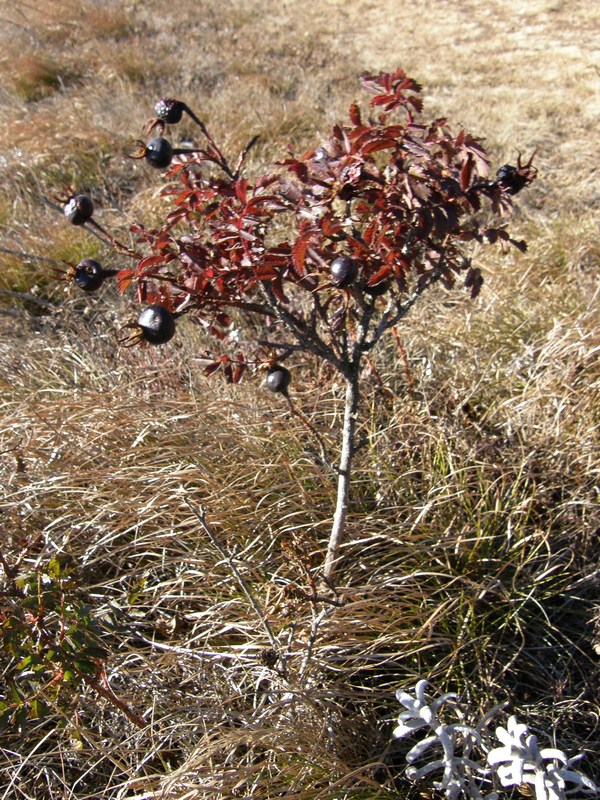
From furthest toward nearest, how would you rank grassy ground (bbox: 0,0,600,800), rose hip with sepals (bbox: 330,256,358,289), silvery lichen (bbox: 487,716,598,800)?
grassy ground (bbox: 0,0,600,800) < silvery lichen (bbox: 487,716,598,800) < rose hip with sepals (bbox: 330,256,358,289)

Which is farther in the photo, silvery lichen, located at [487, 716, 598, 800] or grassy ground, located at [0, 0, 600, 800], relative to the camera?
grassy ground, located at [0, 0, 600, 800]

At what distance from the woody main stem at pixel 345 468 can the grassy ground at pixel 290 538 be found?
84 mm

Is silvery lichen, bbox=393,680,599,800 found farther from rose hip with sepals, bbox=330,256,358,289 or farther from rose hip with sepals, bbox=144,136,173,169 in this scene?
rose hip with sepals, bbox=144,136,173,169

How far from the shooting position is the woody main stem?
1.59 metres

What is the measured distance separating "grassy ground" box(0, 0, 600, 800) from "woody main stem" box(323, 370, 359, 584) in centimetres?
8

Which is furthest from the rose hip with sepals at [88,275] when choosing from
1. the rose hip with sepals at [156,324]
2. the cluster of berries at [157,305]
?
the rose hip with sepals at [156,324]

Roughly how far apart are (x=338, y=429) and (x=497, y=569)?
746 millimetres

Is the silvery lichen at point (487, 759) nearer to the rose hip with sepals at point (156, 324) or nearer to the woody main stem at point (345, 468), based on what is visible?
the woody main stem at point (345, 468)

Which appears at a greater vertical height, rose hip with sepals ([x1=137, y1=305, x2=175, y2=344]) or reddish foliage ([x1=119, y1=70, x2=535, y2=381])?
reddish foliage ([x1=119, y1=70, x2=535, y2=381])

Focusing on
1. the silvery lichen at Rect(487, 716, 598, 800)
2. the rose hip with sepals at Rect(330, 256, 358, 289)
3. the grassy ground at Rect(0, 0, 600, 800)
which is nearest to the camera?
the rose hip with sepals at Rect(330, 256, 358, 289)

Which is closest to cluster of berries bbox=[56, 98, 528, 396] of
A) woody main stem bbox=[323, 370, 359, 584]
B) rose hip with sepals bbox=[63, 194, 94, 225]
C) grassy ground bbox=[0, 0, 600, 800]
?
rose hip with sepals bbox=[63, 194, 94, 225]

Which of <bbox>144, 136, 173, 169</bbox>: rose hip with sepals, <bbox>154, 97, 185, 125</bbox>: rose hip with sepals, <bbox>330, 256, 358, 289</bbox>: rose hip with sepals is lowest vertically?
<bbox>330, 256, 358, 289</bbox>: rose hip with sepals

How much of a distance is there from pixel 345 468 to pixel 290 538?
49 centimetres

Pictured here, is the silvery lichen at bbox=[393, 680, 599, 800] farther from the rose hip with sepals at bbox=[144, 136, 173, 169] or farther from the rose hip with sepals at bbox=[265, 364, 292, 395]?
the rose hip with sepals at bbox=[144, 136, 173, 169]
